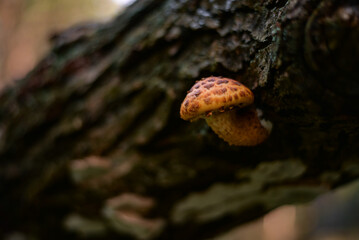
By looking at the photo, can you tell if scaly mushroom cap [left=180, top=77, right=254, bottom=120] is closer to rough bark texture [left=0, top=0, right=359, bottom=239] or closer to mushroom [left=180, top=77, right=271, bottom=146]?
mushroom [left=180, top=77, right=271, bottom=146]

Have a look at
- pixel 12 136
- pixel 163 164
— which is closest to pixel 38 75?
pixel 12 136

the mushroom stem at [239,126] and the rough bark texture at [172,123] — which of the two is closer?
the rough bark texture at [172,123]

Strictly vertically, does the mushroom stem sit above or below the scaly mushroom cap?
below

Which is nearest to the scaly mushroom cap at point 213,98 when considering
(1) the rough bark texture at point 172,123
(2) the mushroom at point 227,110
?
(2) the mushroom at point 227,110

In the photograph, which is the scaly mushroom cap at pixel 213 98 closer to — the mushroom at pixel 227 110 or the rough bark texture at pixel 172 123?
the mushroom at pixel 227 110

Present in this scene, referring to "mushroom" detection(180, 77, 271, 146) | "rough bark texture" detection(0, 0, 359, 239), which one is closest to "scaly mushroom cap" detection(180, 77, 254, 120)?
"mushroom" detection(180, 77, 271, 146)

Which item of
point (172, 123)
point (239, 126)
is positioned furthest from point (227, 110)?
point (172, 123)

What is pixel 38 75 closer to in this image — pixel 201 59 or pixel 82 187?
pixel 82 187
